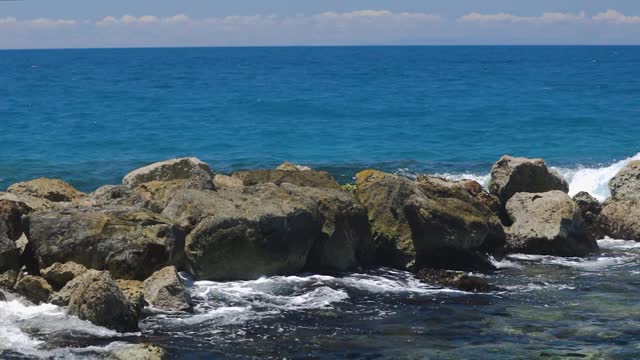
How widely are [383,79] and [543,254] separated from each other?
274 ft

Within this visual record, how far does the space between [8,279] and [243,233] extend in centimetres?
488

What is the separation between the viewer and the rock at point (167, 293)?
58.3ft

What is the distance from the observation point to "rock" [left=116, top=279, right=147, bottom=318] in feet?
55.7

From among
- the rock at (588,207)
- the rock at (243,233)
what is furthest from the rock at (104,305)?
the rock at (588,207)

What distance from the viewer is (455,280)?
20.6 meters

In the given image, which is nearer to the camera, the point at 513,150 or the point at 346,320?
the point at 346,320

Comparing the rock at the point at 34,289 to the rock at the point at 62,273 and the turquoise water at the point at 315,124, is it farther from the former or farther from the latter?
the turquoise water at the point at 315,124

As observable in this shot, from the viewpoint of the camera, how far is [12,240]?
19.4 m

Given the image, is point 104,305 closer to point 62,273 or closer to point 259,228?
point 62,273

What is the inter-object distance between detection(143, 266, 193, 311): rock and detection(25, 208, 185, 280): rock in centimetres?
91

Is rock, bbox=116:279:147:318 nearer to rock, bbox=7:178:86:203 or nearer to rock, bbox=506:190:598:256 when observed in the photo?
rock, bbox=7:178:86:203

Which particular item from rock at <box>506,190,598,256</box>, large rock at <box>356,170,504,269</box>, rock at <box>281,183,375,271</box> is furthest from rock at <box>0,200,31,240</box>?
rock at <box>506,190,598,256</box>

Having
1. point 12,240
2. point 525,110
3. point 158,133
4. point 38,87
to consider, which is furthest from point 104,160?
point 38,87

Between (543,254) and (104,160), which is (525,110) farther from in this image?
(543,254)
